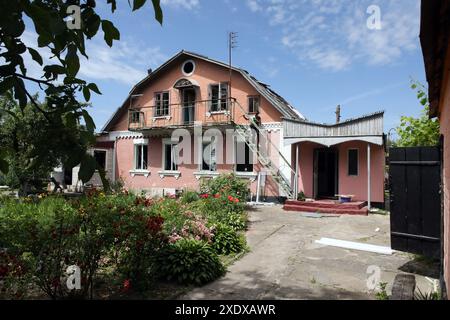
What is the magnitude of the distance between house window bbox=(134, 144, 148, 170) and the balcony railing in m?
1.35

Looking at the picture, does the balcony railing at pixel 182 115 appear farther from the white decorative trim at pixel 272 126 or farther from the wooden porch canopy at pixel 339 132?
the wooden porch canopy at pixel 339 132

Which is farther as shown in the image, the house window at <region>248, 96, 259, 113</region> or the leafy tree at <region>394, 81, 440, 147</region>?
the house window at <region>248, 96, 259, 113</region>

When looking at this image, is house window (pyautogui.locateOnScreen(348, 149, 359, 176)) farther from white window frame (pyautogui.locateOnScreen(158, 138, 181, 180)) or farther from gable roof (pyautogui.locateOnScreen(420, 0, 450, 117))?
gable roof (pyautogui.locateOnScreen(420, 0, 450, 117))

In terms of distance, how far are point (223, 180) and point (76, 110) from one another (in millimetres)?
11134

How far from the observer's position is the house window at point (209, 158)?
17.3 m

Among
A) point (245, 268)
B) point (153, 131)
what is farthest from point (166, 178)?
point (245, 268)

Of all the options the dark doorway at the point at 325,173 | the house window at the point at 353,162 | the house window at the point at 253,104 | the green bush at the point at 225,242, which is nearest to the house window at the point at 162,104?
the house window at the point at 253,104

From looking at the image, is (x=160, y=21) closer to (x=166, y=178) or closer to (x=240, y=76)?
(x=240, y=76)

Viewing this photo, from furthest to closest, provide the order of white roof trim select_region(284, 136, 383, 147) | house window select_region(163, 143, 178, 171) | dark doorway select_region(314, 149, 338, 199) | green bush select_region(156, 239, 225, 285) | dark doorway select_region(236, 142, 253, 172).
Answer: house window select_region(163, 143, 178, 171) < dark doorway select_region(236, 142, 253, 172) < dark doorway select_region(314, 149, 338, 199) < white roof trim select_region(284, 136, 383, 147) < green bush select_region(156, 239, 225, 285)

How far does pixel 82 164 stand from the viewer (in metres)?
1.42

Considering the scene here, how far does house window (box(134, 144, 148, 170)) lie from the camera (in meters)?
19.8

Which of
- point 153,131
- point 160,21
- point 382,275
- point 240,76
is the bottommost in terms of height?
point 382,275

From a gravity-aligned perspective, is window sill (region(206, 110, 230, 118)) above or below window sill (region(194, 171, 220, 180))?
above

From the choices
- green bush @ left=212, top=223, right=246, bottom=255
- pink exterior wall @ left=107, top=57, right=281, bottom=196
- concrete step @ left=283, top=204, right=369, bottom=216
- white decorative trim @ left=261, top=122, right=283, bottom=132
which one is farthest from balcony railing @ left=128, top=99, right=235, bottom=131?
green bush @ left=212, top=223, right=246, bottom=255
